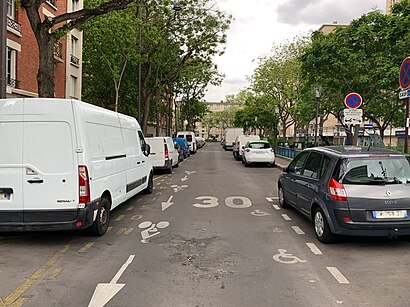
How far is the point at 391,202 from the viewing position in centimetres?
609

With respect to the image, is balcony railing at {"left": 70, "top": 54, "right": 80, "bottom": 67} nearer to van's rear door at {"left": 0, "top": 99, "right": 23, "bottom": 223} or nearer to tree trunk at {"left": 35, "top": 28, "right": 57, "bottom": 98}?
tree trunk at {"left": 35, "top": 28, "right": 57, "bottom": 98}

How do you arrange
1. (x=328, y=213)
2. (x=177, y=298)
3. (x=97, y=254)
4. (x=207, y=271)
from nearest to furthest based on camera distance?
(x=177, y=298)
(x=207, y=271)
(x=97, y=254)
(x=328, y=213)

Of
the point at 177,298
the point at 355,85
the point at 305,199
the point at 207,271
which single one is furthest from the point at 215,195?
the point at 355,85

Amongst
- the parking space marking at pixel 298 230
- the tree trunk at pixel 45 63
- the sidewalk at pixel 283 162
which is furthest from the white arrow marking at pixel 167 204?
the sidewalk at pixel 283 162

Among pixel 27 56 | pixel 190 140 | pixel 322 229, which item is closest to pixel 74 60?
pixel 27 56

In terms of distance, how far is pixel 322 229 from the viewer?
21.7ft

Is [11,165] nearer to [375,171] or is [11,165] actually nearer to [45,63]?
[45,63]

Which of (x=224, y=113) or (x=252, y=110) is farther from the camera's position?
(x=224, y=113)

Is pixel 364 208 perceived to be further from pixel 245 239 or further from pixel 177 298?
pixel 177 298

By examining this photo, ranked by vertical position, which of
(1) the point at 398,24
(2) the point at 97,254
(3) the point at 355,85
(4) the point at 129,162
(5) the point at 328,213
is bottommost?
(2) the point at 97,254

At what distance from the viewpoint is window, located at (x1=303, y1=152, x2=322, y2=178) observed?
289 inches

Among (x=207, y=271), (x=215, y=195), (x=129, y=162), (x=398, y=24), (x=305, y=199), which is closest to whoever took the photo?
(x=207, y=271)

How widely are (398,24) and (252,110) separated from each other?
41573 millimetres

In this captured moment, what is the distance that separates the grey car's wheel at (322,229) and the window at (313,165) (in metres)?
0.78
